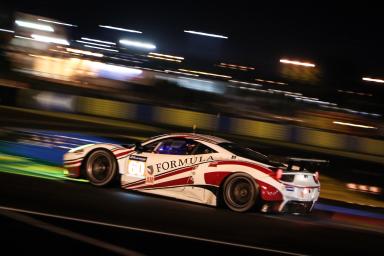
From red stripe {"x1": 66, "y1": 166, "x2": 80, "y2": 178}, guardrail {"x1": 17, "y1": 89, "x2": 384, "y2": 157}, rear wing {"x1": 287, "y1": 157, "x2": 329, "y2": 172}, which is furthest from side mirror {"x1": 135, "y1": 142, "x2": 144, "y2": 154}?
guardrail {"x1": 17, "y1": 89, "x2": 384, "y2": 157}

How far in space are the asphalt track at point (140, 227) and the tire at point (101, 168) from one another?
0.17 metres

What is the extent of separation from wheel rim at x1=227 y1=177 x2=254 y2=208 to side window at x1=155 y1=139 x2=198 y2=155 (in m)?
0.99

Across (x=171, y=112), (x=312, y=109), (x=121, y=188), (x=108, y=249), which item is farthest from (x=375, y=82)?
(x=108, y=249)

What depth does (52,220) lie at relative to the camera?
23.2 feet

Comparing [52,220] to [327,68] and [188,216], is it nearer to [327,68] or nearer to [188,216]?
[188,216]

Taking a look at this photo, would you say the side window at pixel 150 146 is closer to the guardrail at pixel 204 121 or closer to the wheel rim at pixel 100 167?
the wheel rim at pixel 100 167

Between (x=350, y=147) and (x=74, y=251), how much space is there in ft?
89.7

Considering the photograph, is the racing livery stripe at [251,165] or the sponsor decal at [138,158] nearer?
the racing livery stripe at [251,165]

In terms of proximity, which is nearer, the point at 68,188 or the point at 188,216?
the point at 188,216

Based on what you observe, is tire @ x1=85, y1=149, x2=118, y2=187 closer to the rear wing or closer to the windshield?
the windshield

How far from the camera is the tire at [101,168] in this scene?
10.3 m

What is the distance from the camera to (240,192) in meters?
9.29

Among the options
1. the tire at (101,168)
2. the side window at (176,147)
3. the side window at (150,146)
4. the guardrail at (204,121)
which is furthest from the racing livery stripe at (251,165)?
the guardrail at (204,121)

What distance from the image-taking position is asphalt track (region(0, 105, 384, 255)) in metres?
6.14
